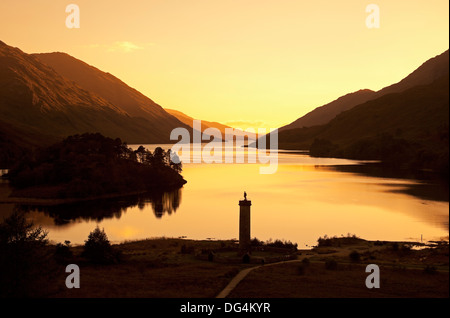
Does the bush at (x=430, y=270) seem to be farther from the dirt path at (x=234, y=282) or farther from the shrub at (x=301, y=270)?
the dirt path at (x=234, y=282)

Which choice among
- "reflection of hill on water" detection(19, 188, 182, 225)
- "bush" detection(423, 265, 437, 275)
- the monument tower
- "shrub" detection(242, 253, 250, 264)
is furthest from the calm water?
"shrub" detection(242, 253, 250, 264)

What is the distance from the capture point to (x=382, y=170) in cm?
18700

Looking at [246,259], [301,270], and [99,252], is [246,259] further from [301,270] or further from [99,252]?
[99,252]

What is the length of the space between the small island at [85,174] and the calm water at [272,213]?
9.00m

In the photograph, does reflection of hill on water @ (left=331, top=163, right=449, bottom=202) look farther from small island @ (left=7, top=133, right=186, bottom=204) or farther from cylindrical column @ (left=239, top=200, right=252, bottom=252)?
small island @ (left=7, top=133, right=186, bottom=204)

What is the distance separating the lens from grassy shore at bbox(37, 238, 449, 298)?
32125 mm

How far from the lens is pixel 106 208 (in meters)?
107

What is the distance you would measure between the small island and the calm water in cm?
900

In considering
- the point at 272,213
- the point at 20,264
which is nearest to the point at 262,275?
the point at 20,264

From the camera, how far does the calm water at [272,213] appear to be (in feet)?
246

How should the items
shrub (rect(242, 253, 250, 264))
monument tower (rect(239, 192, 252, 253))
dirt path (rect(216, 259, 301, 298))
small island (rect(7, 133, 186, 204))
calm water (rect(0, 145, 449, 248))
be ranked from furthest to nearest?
small island (rect(7, 133, 186, 204))
calm water (rect(0, 145, 449, 248))
monument tower (rect(239, 192, 252, 253))
shrub (rect(242, 253, 250, 264))
dirt path (rect(216, 259, 301, 298))

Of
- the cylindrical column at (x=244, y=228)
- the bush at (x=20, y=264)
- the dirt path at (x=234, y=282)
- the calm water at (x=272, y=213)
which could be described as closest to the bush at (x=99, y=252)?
the bush at (x=20, y=264)

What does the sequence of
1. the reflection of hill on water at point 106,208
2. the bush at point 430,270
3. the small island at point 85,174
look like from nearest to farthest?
the bush at point 430,270 → the reflection of hill on water at point 106,208 → the small island at point 85,174
